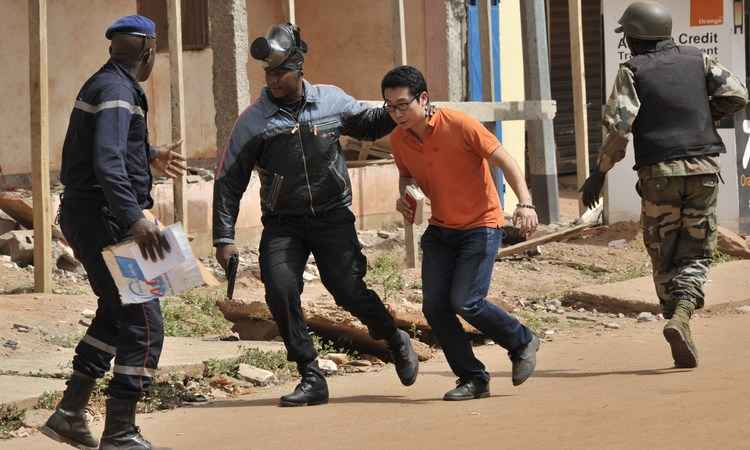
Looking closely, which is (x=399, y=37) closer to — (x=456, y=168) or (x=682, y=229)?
(x=682, y=229)

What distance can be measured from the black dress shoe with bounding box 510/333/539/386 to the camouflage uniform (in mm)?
1077

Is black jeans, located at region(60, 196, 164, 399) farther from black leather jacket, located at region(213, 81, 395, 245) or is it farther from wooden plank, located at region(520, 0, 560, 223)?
wooden plank, located at region(520, 0, 560, 223)

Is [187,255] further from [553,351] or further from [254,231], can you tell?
[254,231]

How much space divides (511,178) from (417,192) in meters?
0.53

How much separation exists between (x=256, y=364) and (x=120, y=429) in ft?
A: 7.53

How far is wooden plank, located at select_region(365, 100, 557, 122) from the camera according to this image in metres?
12.6

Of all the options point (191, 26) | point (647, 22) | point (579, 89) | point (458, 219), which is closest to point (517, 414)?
point (458, 219)

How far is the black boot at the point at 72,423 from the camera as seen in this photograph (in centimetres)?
602

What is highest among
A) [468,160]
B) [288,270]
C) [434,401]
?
[468,160]

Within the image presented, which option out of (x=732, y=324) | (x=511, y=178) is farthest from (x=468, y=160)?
(x=732, y=324)

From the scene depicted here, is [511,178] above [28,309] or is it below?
above

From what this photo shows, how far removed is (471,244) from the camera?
6.95 m

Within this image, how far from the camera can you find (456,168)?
6.93 metres

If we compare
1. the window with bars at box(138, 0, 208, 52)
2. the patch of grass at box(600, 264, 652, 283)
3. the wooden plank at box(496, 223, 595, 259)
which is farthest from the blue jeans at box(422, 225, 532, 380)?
the window with bars at box(138, 0, 208, 52)
